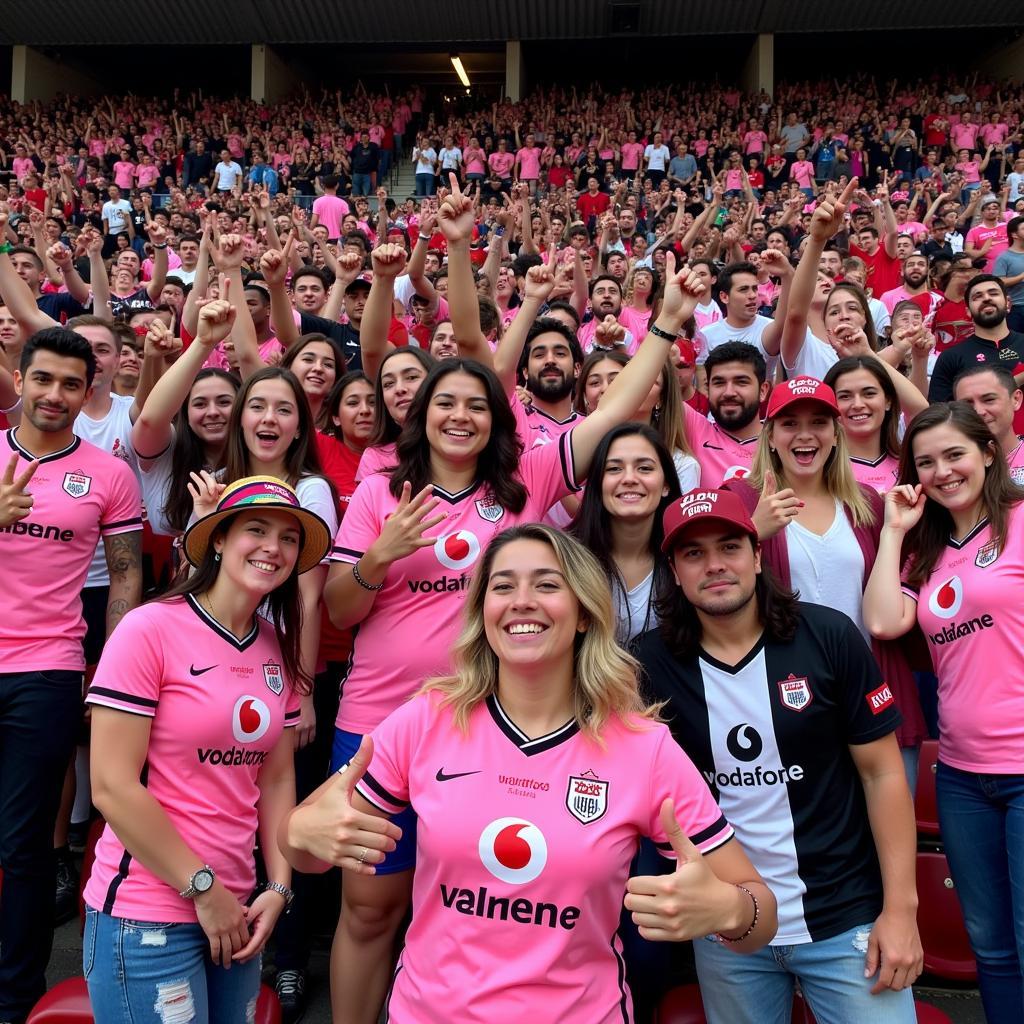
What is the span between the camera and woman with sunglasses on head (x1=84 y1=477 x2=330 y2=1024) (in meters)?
2.17

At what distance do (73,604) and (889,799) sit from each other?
112 inches

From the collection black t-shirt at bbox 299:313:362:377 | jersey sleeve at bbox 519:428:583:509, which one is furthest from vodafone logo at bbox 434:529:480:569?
black t-shirt at bbox 299:313:362:377

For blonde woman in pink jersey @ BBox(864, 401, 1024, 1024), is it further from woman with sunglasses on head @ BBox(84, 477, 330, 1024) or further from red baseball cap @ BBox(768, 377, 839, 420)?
woman with sunglasses on head @ BBox(84, 477, 330, 1024)

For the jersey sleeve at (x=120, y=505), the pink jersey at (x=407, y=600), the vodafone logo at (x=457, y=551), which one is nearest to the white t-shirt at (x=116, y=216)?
the jersey sleeve at (x=120, y=505)

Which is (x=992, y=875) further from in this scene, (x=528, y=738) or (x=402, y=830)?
(x=402, y=830)

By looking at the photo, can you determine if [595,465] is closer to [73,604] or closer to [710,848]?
[710,848]

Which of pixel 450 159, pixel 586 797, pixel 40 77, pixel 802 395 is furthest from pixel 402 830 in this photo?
pixel 40 77

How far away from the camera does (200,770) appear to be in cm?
232

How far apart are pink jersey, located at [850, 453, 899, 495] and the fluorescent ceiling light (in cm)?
2656

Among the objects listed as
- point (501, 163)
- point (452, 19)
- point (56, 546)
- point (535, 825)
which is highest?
point (452, 19)

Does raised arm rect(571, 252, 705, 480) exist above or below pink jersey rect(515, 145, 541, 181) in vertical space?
below

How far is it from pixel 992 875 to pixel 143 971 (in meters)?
2.45

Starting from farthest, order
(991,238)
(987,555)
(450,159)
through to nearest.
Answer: (450,159), (991,238), (987,555)

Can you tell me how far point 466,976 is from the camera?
193 cm
